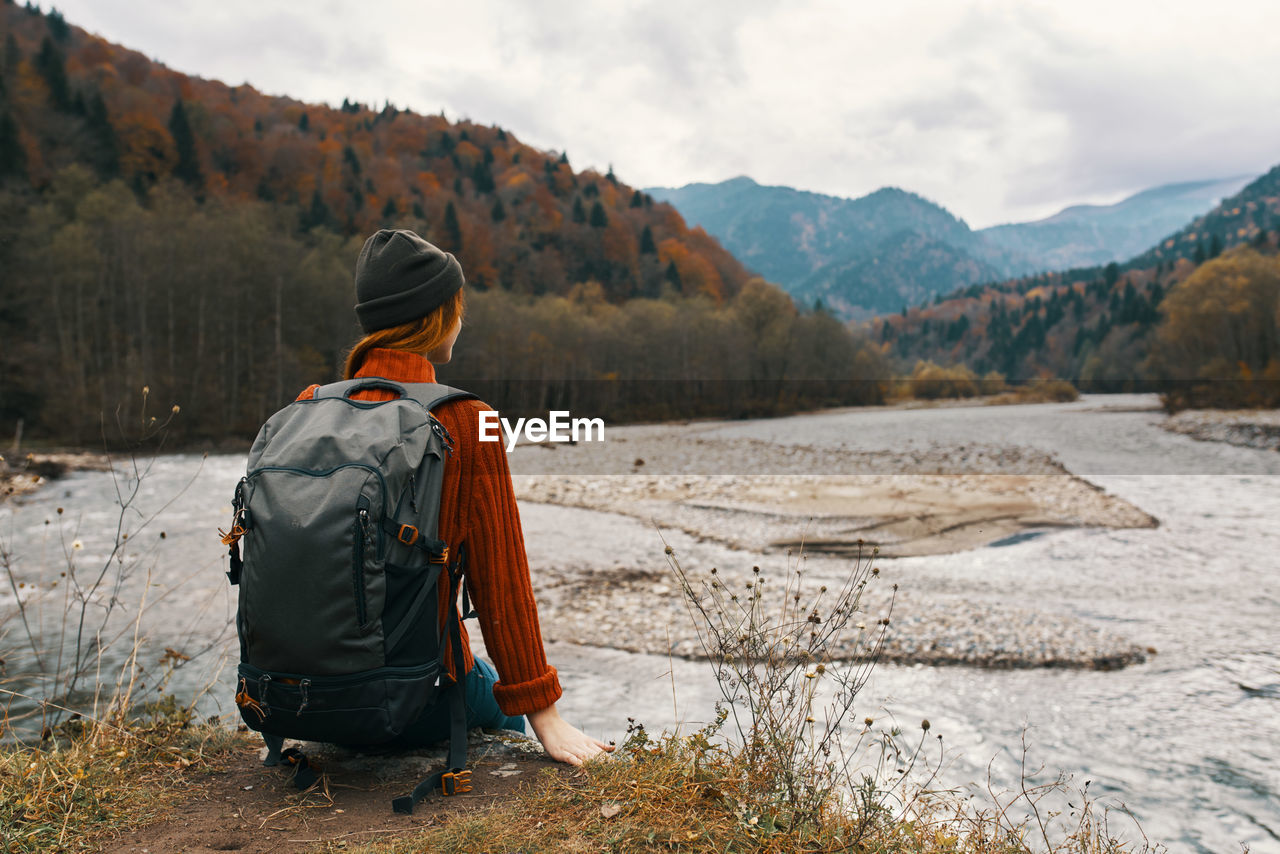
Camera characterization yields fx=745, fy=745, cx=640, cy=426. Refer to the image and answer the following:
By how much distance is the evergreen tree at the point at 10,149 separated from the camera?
4738 cm

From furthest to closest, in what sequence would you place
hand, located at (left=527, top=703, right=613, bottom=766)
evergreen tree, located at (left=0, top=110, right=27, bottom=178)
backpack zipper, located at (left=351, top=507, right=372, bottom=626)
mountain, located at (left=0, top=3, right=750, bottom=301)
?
mountain, located at (left=0, top=3, right=750, bottom=301)
evergreen tree, located at (left=0, top=110, right=27, bottom=178)
hand, located at (left=527, top=703, right=613, bottom=766)
backpack zipper, located at (left=351, top=507, right=372, bottom=626)

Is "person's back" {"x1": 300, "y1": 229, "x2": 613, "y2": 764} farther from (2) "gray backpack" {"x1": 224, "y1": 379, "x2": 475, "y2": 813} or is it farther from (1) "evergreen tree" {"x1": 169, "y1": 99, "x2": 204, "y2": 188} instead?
(1) "evergreen tree" {"x1": 169, "y1": 99, "x2": 204, "y2": 188}

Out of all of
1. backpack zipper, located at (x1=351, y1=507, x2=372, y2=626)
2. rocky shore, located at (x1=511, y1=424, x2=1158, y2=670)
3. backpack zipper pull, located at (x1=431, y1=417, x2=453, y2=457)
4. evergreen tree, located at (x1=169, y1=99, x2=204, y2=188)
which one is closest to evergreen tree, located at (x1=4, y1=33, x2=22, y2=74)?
evergreen tree, located at (x1=169, y1=99, x2=204, y2=188)

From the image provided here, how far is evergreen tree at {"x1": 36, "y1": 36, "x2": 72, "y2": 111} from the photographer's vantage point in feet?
198

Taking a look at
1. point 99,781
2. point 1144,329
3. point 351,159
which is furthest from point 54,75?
point 1144,329

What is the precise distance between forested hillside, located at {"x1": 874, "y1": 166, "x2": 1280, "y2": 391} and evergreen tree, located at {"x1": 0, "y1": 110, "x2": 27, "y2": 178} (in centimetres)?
8045

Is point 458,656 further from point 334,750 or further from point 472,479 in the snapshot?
point 334,750

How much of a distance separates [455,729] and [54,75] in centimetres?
8128

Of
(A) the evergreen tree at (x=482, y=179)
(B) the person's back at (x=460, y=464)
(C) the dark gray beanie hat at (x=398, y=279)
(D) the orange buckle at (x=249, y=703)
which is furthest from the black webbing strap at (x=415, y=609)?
(A) the evergreen tree at (x=482, y=179)

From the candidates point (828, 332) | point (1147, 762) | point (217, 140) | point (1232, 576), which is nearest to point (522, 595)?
point (1147, 762)

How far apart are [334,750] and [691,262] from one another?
104878 millimetres

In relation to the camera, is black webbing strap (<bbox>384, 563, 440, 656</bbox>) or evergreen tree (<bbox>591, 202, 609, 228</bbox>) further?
evergreen tree (<bbox>591, 202, 609, 228</bbox>)

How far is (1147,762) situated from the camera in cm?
559

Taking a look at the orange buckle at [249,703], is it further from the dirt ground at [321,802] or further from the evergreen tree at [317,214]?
the evergreen tree at [317,214]
